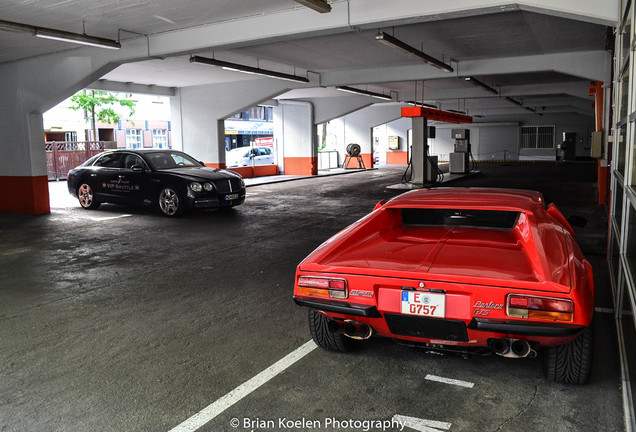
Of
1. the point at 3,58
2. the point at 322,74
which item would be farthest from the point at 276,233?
the point at 322,74

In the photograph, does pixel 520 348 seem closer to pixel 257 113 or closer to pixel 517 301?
pixel 517 301

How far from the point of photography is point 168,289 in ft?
18.1

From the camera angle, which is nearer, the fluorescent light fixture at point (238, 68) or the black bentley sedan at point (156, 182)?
the black bentley sedan at point (156, 182)

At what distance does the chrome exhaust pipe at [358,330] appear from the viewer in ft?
10.4

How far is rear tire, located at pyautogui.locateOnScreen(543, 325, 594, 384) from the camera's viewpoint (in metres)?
2.97

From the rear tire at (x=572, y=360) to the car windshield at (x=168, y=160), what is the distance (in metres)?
9.78

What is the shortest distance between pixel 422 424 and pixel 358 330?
2.23ft

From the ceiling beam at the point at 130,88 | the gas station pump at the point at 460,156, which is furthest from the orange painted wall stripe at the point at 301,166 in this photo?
the ceiling beam at the point at 130,88

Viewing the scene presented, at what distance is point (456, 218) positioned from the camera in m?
4.21

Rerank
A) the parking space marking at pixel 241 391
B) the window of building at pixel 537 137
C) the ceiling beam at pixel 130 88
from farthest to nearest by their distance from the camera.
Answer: the window of building at pixel 537 137 < the ceiling beam at pixel 130 88 < the parking space marking at pixel 241 391

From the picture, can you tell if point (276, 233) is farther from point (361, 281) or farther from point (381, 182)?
point (381, 182)

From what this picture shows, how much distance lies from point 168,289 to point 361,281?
10.3 ft

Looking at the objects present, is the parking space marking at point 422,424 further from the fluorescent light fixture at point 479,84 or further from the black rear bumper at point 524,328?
the fluorescent light fixture at point 479,84

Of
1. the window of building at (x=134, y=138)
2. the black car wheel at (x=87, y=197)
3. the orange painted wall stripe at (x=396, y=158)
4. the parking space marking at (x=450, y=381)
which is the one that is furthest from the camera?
the window of building at (x=134, y=138)
